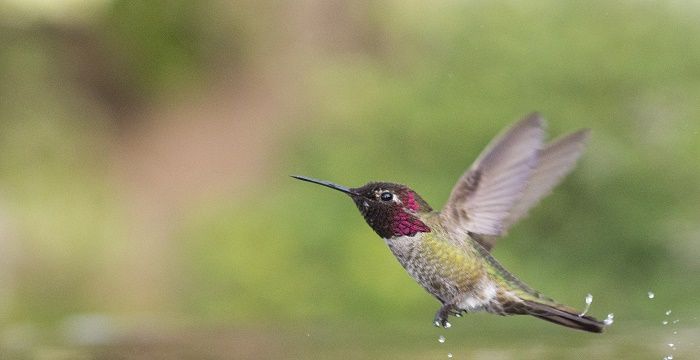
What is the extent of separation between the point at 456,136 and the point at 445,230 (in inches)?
243

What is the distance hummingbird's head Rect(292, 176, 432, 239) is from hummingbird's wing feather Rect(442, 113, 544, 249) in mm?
260

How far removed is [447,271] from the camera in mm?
3287

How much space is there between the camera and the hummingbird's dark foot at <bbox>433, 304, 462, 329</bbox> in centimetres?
313

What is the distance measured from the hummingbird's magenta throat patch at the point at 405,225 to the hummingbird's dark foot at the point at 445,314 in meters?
0.23

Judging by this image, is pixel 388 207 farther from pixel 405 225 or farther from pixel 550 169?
pixel 550 169

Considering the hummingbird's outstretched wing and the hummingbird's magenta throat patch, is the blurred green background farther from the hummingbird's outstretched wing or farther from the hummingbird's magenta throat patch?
the hummingbird's magenta throat patch

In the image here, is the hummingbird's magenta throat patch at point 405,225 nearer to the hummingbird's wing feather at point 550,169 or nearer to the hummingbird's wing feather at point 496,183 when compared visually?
the hummingbird's wing feather at point 496,183

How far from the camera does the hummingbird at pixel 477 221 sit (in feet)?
10.3

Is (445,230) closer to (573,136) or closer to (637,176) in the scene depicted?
(573,136)

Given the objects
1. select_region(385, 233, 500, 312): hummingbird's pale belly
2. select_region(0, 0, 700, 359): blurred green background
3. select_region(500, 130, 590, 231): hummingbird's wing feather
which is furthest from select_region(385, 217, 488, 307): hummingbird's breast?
select_region(0, 0, 700, 359): blurred green background

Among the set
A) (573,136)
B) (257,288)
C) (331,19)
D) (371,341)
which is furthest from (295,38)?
(573,136)

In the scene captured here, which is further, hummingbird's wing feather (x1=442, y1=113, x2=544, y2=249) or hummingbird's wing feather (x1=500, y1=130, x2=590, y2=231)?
hummingbird's wing feather (x1=500, y1=130, x2=590, y2=231)

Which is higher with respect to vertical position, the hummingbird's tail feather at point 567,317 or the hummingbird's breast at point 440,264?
the hummingbird's breast at point 440,264

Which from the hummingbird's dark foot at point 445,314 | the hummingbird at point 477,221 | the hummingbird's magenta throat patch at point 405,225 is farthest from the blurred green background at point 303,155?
the hummingbird's magenta throat patch at point 405,225
